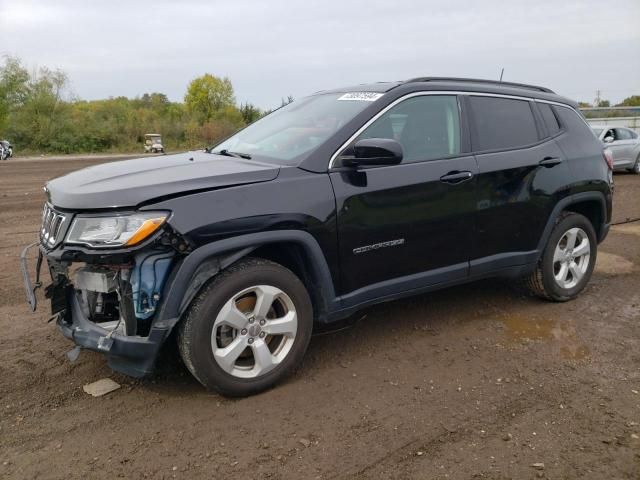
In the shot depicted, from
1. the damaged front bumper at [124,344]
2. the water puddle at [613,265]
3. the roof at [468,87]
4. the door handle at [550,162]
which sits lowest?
the water puddle at [613,265]

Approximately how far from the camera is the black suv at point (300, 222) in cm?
306

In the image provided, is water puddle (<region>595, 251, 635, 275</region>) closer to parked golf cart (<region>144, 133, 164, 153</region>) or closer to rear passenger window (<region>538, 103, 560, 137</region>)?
rear passenger window (<region>538, 103, 560, 137</region>)

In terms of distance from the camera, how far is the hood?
10.0 ft

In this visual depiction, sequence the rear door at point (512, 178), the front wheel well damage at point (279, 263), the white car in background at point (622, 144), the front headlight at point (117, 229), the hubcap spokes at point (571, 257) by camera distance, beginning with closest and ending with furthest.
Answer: the front headlight at point (117, 229) → the front wheel well damage at point (279, 263) → the rear door at point (512, 178) → the hubcap spokes at point (571, 257) → the white car in background at point (622, 144)

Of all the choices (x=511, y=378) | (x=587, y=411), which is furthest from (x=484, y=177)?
(x=587, y=411)

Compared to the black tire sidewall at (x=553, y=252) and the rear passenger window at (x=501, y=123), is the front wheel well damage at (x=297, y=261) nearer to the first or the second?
the rear passenger window at (x=501, y=123)

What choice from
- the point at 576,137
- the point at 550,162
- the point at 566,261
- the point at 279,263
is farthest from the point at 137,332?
the point at 576,137

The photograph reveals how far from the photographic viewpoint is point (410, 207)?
151 inches

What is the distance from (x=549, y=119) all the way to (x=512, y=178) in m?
0.90

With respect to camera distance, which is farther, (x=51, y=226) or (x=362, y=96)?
(x=362, y=96)

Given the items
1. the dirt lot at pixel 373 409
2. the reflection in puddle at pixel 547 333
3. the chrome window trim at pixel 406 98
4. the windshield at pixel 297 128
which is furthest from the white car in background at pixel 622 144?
the windshield at pixel 297 128

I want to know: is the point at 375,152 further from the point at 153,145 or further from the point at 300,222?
the point at 153,145

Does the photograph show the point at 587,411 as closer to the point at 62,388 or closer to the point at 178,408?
the point at 178,408

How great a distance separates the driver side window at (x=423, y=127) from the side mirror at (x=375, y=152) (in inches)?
8.8
